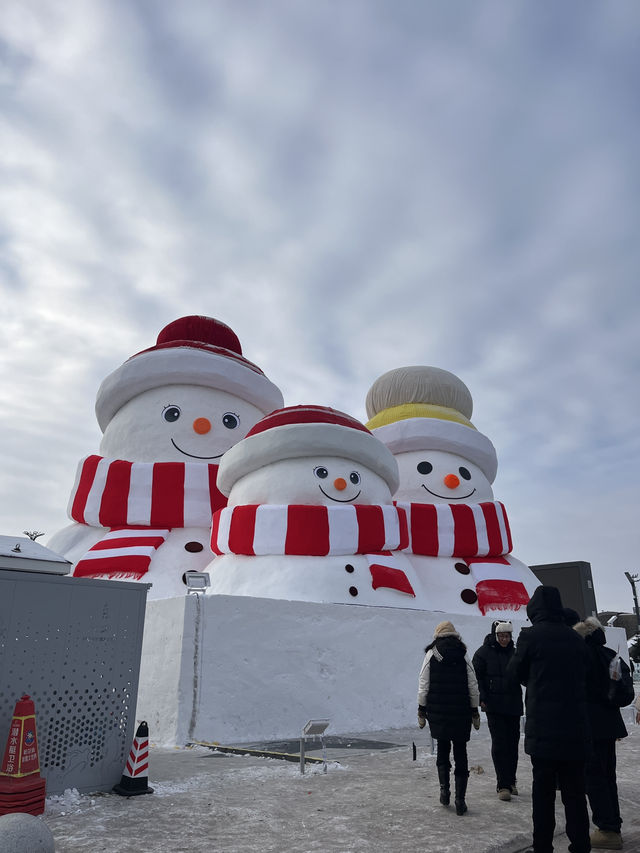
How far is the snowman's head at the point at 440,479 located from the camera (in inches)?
523

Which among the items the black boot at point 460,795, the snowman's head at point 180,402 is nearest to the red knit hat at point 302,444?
the snowman's head at point 180,402

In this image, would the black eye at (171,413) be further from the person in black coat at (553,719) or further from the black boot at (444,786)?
the person in black coat at (553,719)

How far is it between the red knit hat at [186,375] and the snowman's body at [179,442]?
0.20 m

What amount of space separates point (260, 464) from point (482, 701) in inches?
265

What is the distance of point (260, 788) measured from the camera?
5133mm

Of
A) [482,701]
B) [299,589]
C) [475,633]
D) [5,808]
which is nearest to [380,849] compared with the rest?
[482,701]

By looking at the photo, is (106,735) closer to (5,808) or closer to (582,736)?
(5,808)

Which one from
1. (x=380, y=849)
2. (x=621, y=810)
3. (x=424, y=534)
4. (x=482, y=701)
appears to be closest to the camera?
(x=380, y=849)

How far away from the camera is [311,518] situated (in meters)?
10.4

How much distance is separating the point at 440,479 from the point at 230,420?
4.49 meters

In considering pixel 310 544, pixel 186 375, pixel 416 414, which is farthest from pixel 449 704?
pixel 416 414

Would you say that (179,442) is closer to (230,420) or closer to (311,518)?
(230,420)

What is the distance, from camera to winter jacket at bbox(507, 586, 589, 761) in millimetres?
3270

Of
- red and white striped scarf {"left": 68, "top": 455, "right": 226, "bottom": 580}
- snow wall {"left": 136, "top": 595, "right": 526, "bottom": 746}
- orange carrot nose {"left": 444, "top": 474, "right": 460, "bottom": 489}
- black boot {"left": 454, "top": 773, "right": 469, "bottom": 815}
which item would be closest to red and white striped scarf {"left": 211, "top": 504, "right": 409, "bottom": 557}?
snow wall {"left": 136, "top": 595, "right": 526, "bottom": 746}
